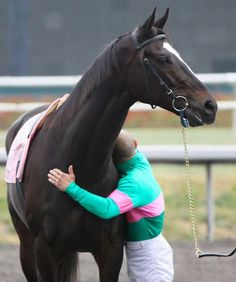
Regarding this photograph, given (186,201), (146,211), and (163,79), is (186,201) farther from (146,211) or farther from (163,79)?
(163,79)

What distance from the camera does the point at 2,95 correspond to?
35.2 feet

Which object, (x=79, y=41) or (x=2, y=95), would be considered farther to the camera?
(x=2, y=95)

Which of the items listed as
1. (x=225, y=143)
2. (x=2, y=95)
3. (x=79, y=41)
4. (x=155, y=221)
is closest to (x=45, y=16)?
(x=79, y=41)

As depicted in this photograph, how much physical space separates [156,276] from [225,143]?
16.7 ft

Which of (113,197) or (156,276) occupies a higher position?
(113,197)

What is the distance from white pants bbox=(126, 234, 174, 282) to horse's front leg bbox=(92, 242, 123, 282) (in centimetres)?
15

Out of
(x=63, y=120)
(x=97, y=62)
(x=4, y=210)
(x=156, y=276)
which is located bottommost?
(x=4, y=210)

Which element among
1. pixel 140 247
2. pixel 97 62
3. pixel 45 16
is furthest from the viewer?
pixel 45 16

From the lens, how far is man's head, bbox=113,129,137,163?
4.78 metres

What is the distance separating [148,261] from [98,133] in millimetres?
764

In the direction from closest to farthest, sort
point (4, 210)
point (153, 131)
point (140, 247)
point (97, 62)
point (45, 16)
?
point (97, 62) < point (140, 247) < point (4, 210) < point (45, 16) < point (153, 131)

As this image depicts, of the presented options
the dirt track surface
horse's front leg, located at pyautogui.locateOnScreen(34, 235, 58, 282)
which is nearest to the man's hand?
horse's front leg, located at pyautogui.locateOnScreen(34, 235, 58, 282)

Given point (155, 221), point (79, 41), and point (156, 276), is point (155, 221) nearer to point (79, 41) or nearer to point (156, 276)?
point (156, 276)

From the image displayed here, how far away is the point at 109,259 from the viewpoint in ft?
15.7
